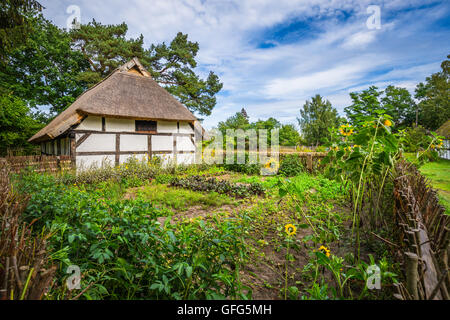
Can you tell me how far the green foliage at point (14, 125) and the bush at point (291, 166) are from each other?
1514 centimetres

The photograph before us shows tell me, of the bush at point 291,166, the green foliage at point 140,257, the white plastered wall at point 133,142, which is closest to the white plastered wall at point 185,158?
the white plastered wall at point 133,142

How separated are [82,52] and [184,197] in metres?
19.7

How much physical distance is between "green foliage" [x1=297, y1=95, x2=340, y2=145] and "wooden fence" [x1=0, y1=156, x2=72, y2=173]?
28991 mm

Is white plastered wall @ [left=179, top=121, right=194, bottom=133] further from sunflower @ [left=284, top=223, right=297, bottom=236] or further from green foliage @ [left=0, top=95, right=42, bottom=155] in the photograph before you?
sunflower @ [left=284, top=223, right=297, bottom=236]

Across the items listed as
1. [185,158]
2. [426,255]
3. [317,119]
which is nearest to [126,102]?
[185,158]

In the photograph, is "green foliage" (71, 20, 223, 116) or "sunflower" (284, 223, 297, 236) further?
"green foliage" (71, 20, 223, 116)

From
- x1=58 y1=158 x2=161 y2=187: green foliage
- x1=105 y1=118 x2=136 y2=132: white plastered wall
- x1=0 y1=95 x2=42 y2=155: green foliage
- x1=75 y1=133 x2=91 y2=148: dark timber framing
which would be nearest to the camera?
x1=58 y1=158 x2=161 y2=187: green foliage

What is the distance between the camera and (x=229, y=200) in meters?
4.64

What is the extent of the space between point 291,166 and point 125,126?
764 centimetres

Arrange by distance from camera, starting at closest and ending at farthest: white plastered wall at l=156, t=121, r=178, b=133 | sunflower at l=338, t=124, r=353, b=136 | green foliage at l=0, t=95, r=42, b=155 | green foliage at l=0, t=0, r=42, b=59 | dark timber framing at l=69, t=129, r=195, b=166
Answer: sunflower at l=338, t=124, r=353, b=136 < green foliage at l=0, t=0, r=42, b=59 < dark timber framing at l=69, t=129, r=195, b=166 < white plastered wall at l=156, t=121, r=178, b=133 < green foliage at l=0, t=95, r=42, b=155

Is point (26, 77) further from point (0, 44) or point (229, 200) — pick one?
point (229, 200)

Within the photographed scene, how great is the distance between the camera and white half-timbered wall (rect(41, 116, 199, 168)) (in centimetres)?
850

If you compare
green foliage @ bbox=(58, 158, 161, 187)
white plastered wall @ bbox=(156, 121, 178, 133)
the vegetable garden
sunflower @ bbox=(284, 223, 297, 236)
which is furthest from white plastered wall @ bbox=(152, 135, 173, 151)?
sunflower @ bbox=(284, 223, 297, 236)
